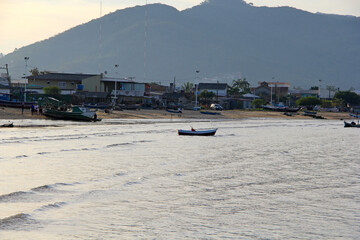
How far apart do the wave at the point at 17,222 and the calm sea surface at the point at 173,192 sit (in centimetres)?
3

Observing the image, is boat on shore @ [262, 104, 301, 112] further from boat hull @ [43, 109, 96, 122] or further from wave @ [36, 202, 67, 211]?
wave @ [36, 202, 67, 211]

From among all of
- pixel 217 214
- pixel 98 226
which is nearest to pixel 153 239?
pixel 98 226

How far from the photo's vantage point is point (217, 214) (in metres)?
16.8

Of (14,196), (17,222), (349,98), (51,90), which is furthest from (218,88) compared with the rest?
(17,222)

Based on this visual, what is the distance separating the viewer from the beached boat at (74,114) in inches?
2426

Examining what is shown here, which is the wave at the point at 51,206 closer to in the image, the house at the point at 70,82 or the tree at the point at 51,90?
the tree at the point at 51,90

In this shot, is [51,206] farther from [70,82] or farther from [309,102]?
[309,102]

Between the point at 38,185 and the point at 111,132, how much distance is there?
29541mm

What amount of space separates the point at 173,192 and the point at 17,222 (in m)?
7.22

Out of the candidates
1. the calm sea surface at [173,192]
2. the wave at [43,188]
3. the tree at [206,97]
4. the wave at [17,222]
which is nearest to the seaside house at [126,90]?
the tree at [206,97]

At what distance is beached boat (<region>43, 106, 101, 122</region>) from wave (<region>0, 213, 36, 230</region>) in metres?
46.7

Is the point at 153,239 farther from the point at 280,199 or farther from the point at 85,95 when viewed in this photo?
the point at 85,95

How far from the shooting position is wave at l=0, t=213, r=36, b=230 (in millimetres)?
14301

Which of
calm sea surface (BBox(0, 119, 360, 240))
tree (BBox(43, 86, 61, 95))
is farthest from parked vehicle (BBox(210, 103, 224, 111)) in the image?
calm sea surface (BBox(0, 119, 360, 240))
